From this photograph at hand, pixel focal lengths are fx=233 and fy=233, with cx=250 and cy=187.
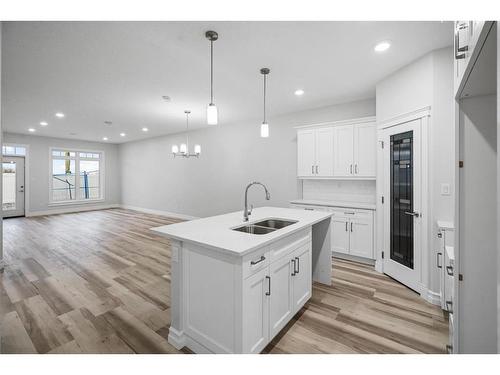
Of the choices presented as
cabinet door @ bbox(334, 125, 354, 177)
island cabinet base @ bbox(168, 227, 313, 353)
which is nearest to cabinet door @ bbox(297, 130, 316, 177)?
cabinet door @ bbox(334, 125, 354, 177)

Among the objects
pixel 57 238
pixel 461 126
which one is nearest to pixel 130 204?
pixel 57 238

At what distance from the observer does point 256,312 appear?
1665mm

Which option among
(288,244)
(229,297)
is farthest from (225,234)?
(288,244)

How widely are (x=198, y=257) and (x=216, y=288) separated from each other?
26cm

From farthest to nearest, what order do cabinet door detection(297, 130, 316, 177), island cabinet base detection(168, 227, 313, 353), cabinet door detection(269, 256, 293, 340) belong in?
cabinet door detection(297, 130, 316, 177)
cabinet door detection(269, 256, 293, 340)
island cabinet base detection(168, 227, 313, 353)

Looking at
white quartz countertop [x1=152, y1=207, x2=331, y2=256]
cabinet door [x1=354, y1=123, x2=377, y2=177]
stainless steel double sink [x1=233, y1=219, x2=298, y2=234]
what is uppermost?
cabinet door [x1=354, y1=123, x2=377, y2=177]

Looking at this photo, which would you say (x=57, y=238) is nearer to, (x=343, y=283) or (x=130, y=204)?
(x=130, y=204)

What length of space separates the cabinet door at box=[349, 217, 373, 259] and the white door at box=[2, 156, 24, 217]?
10.1 meters

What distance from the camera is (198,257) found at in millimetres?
1743

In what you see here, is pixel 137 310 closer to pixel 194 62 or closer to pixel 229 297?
pixel 229 297

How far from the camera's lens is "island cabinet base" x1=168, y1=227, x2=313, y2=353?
156cm

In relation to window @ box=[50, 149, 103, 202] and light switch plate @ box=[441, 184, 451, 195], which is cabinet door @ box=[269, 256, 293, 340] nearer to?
light switch plate @ box=[441, 184, 451, 195]

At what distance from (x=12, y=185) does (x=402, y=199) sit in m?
10.8

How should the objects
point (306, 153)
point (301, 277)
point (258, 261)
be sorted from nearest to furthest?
point (258, 261), point (301, 277), point (306, 153)
